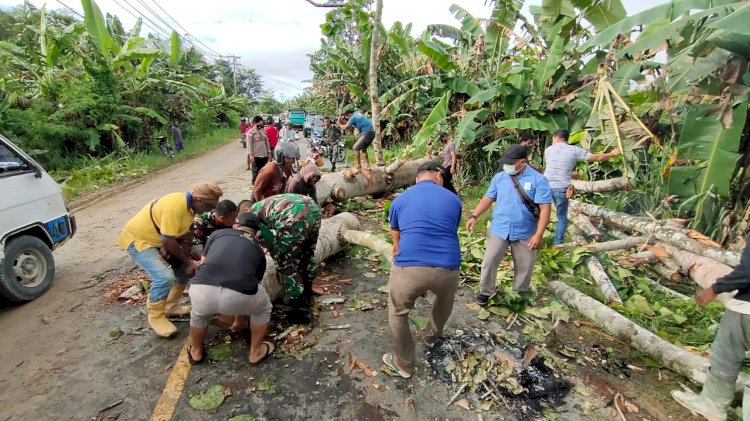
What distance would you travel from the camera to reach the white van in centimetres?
416

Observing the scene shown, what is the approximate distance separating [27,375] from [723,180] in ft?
24.4

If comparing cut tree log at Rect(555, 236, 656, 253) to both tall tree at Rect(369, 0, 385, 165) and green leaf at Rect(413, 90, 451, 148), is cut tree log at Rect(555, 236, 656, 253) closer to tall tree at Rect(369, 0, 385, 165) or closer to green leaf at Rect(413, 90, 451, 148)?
green leaf at Rect(413, 90, 451, 148)

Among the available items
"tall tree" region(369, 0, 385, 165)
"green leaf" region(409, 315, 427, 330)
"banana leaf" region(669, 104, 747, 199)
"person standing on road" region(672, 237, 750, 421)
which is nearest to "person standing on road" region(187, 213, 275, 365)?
"green leaf" region(409, 315, 427, 330)

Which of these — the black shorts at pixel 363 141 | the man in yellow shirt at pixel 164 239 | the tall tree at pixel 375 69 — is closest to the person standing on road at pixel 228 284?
the man in yellow shirt at pixel 164 239

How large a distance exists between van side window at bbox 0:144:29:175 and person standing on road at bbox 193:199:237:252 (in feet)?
6.96

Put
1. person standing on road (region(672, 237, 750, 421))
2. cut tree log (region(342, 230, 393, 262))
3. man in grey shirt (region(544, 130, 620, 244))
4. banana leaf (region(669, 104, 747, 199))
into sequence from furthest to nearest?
man in grey shirt (region(544, 130, 620, 244)), cut tree log (region(342, 230, 393, 262)), banana leaf (region(669, 104, 747, 199)), person standing on road (region(672, 237, 750, 421))

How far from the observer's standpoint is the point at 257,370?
320 cm

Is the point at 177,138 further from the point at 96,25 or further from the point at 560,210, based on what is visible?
the point at 560,210

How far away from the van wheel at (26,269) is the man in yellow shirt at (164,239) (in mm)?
1697

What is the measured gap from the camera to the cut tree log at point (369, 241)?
4879mm

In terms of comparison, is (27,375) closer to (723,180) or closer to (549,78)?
(723,180)

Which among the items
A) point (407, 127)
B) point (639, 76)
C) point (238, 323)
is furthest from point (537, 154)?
point (238, 323)

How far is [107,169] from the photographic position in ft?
36.0

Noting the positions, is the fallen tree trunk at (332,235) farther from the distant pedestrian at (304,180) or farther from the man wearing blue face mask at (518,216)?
the man wearing blue face mask at (518,216)
